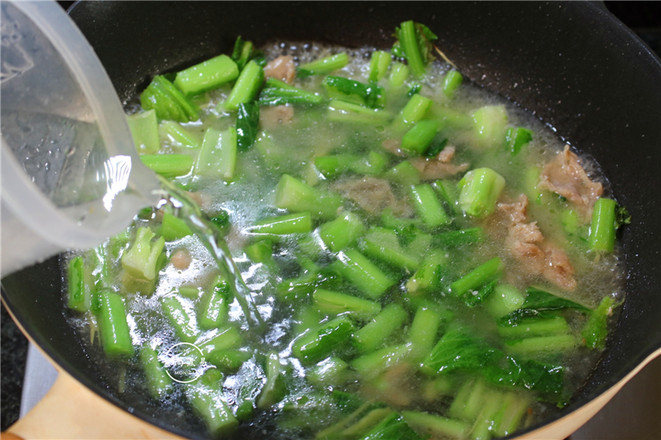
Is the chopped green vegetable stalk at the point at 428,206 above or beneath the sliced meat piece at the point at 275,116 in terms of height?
beneath

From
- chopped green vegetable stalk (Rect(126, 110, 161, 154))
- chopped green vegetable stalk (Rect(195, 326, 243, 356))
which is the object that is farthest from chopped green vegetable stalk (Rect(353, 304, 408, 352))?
chopped green vegetable stalk (Rect(126, 110, 161, 154))

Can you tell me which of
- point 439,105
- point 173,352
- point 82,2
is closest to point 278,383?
point 173,352

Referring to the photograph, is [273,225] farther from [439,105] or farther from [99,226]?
[439,105]

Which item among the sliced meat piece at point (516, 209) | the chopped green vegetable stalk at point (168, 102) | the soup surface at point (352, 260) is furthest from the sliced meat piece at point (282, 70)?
the sliced meat piece at point (516, 209)

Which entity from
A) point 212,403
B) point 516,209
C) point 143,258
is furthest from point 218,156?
point 516,209

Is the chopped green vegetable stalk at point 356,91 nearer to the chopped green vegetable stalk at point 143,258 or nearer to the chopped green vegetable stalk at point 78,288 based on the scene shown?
the chopped green vegetable stalk at point 143,258

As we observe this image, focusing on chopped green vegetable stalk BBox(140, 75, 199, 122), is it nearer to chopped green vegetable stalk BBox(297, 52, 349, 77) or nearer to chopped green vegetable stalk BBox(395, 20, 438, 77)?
chopped green vegetable stalk BBox(297, 52, 349, 77)
